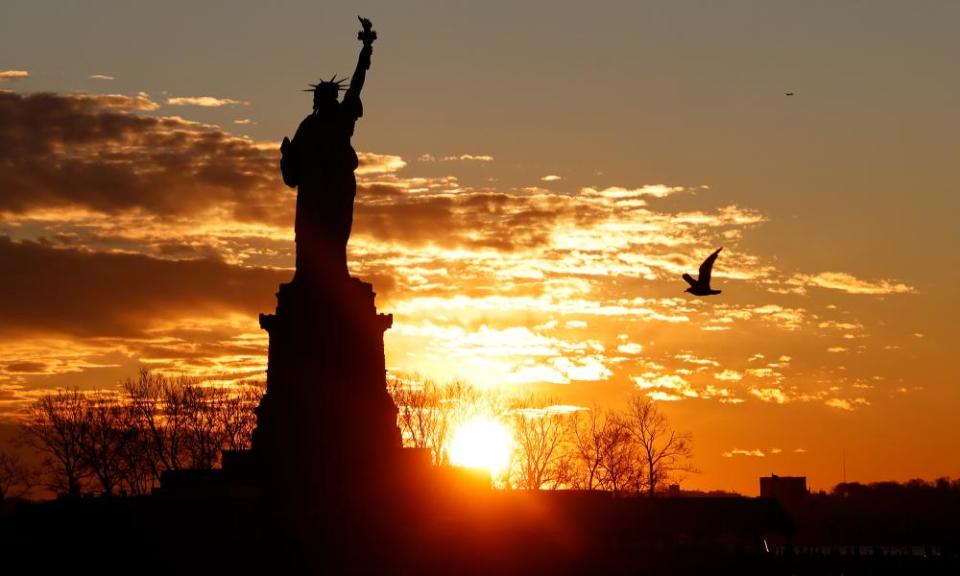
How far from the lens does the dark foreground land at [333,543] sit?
1481 inches

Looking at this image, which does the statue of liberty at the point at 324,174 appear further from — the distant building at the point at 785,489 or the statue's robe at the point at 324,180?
the distant building at the point at 785,489

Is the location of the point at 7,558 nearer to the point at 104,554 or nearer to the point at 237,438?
the point at 104,554

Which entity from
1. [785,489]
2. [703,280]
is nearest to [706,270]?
[703,280]

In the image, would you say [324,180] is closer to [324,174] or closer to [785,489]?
[324,174]

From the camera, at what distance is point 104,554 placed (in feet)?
124

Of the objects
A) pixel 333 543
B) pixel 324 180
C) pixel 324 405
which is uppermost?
pixel 324 180

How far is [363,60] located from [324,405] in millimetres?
8811

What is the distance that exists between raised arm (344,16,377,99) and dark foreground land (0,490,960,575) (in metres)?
10.5

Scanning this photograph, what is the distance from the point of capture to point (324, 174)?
141ft

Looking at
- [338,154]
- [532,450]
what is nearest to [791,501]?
[532,450]

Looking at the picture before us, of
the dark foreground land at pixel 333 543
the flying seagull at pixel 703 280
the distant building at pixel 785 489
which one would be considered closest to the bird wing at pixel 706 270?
the flying seagull at pixel 703 280

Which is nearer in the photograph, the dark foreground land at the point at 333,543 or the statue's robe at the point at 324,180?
the dark foreground land at the point at 333,543

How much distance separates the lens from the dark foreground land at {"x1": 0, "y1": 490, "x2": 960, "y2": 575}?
37.6 meters

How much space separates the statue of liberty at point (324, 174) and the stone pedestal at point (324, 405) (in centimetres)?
84
